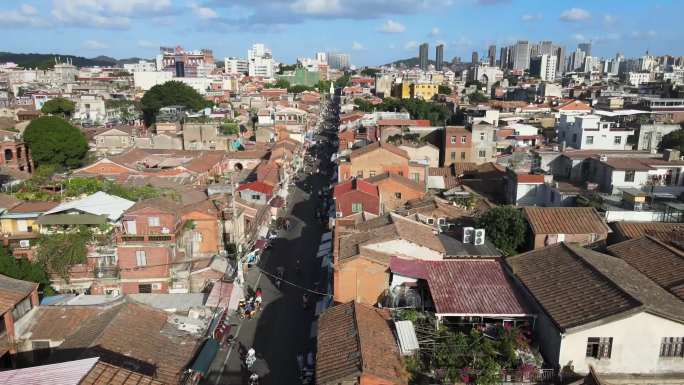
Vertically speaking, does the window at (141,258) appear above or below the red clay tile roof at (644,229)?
below

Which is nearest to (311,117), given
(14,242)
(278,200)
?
(278,200)

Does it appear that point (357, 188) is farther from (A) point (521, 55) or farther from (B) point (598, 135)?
(A) point (521, 55)

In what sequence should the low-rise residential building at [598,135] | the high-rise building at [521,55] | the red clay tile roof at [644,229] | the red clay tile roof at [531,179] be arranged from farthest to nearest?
1. the high-rise building at [521,55]
2. the low-rise residential building at [598,135]
3. the red clay tile roof at [531,179]
4. the red clay tile roof at [644,229]

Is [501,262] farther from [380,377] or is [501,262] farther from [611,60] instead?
[611,60]

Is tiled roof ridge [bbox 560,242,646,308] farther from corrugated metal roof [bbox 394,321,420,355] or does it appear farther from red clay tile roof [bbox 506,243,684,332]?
corrugated metal roof [bbox 394,321,420,355]

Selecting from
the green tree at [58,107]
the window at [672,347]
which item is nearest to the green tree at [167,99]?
the green tree at [58,107]

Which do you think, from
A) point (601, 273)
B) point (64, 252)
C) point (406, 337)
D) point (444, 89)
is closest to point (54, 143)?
point (64, 252)

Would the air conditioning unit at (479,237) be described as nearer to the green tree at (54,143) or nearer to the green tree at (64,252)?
the green tree at (64,252)
